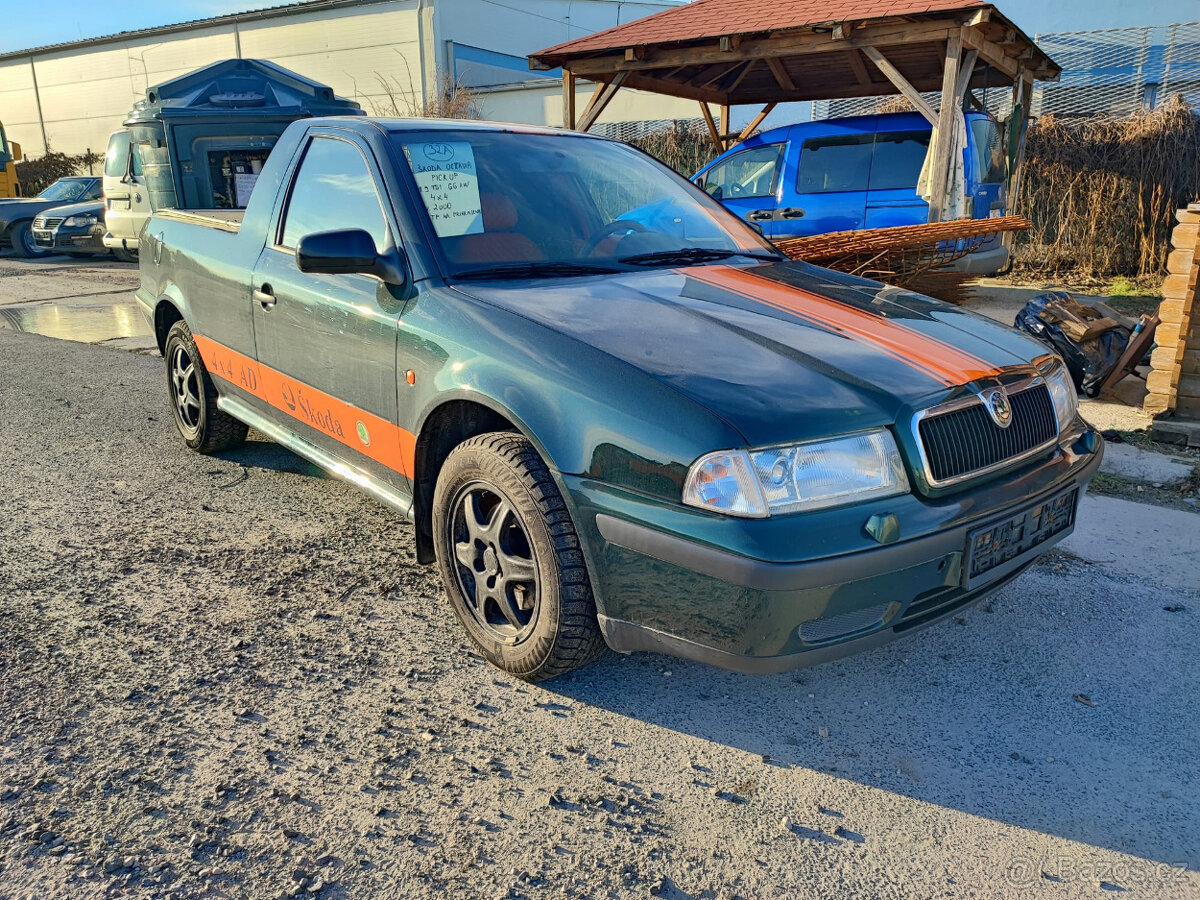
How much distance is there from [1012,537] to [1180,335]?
3.45 m

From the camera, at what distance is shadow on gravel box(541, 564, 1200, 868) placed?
229 centimetres

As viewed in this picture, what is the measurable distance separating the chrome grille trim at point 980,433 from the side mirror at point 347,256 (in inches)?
67.3

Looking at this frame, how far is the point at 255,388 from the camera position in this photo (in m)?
3.96

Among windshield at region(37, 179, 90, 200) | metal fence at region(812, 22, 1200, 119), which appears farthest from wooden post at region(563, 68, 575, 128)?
windshield at region(37, 179, 90, 200)

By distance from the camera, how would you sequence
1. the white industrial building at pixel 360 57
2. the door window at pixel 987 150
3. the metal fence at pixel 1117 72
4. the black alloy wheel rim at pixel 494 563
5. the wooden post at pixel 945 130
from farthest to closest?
the white industrial building at pixel 360 57 → the metal fence at pixel 1117 72 → the door window at pixel 987 150 → the wooden post at pixel 945 130 → the black alloy wheel rim at pixel 494 563

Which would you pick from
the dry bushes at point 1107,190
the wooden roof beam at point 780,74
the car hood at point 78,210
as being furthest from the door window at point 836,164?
the car hood at point 78,210

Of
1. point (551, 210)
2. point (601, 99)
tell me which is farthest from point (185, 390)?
point (601, 99)

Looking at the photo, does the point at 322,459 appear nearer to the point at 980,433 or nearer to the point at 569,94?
the point at 980,433

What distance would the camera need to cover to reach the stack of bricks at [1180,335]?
498 centimetres

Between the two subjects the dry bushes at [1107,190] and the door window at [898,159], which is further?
the dry bushes at [1107,190]

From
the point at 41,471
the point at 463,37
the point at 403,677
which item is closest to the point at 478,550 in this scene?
the point at 403,677

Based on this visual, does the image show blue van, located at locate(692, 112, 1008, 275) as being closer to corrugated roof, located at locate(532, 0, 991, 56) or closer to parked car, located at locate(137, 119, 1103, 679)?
corrugated roof, located at locate(532, 0, 991, 56)

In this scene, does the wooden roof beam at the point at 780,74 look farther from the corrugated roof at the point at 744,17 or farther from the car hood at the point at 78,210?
the car hood at the point at 78,210

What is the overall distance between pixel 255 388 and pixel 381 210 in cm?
125
